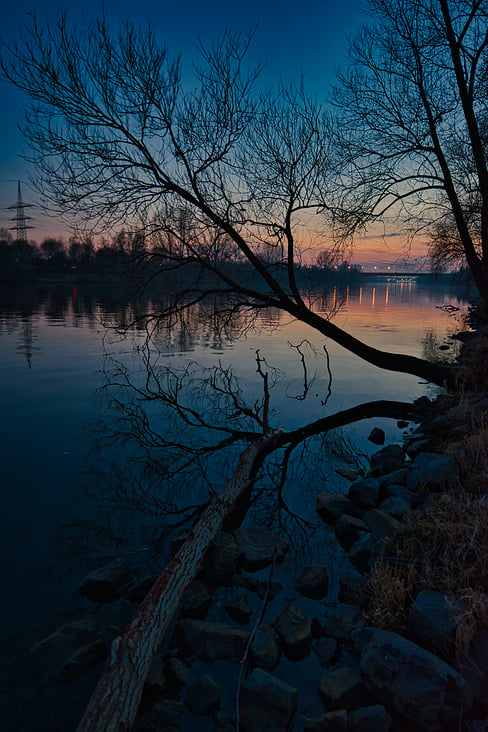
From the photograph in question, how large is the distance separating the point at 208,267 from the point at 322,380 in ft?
17.1

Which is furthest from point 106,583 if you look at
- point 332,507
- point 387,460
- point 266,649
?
point 387,460

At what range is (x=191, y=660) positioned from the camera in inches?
122

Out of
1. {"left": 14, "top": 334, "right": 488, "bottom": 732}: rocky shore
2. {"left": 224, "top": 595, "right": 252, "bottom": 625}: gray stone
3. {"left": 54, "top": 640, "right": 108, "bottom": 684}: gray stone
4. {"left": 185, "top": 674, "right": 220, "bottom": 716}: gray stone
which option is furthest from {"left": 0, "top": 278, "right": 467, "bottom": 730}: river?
{"left": 224, "top": 595, "right": 252, "bottom": 625}: gray stone

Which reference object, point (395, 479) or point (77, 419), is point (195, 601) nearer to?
point (395, 479)

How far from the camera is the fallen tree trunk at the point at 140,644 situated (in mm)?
2336

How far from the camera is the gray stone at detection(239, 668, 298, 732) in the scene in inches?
99.6

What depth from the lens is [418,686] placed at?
244 cm

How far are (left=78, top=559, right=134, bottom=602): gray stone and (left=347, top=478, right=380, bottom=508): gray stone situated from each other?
2883 mm

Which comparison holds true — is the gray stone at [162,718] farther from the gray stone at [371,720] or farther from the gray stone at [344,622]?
the gray stone at [344,622]

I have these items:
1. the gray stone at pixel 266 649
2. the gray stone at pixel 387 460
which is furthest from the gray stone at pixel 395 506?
the gray stone at pixel 266 649

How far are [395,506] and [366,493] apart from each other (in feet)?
1.73

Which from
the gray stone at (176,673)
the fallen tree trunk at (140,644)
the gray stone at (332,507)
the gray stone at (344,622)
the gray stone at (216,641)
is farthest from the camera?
the gray stone at (332,507)

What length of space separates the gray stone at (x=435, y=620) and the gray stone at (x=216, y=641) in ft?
4.00

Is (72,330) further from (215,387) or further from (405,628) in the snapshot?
(405,628)
